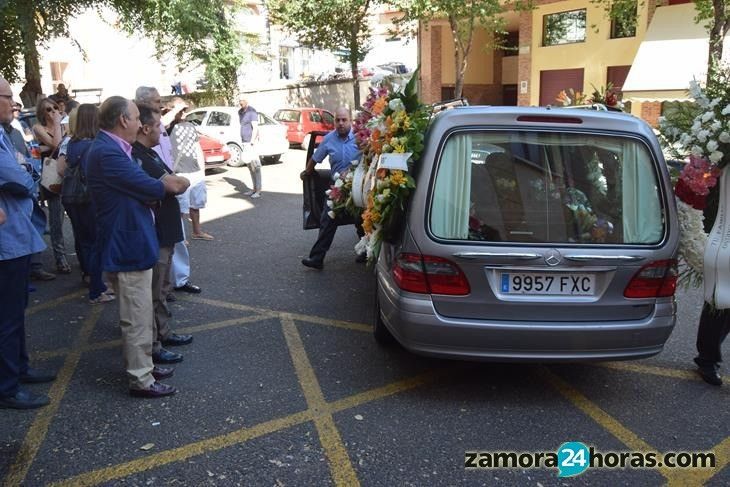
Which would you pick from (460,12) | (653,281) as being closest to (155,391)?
(653,281)

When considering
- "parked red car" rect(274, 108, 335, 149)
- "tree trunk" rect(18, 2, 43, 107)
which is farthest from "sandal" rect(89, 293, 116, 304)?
"parked red car" rect(274, 108, 335, 149)

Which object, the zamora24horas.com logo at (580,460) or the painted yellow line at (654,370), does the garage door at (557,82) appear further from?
the zamora24horas.com logo at (580,460)

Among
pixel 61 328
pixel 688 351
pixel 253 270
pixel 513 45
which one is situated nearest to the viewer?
pixel 688 351

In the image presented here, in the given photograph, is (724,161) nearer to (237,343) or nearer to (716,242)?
(716,242)

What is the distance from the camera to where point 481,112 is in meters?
3.69

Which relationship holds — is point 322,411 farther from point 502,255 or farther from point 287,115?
point 287,115

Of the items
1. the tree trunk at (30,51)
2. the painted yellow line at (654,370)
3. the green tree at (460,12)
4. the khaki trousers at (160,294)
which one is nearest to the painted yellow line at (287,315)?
the khaki trousers at (160,294)

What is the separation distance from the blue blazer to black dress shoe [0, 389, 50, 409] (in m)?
0.95

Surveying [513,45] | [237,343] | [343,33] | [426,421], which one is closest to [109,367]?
[237,343]

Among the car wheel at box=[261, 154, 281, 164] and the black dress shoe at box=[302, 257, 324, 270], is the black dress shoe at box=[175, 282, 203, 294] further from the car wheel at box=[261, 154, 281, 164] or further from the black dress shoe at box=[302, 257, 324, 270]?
the car wheel at box=[261, 154, 281, 164]

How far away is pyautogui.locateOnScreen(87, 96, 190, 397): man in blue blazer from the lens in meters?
3.64

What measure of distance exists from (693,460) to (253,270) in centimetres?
485

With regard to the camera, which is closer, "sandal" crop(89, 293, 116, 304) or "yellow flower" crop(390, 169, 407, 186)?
"yellow flower" crop(390, 169, 407, 186)

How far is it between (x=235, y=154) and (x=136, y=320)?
13.8 meters
